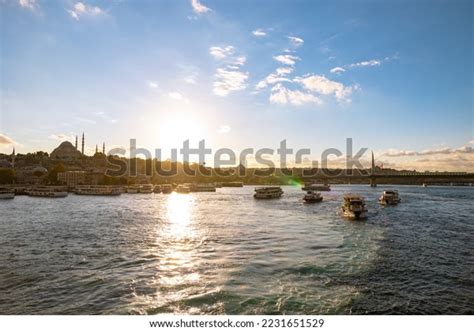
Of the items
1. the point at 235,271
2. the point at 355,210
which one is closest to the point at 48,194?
the point at 355,210

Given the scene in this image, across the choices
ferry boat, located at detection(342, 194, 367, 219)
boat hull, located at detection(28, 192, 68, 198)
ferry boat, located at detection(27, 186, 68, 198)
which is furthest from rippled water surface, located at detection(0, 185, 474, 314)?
ferry boat, located at detection(27, 186, 68, 198)

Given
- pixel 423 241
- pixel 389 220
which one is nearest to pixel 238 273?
pixel 423 241

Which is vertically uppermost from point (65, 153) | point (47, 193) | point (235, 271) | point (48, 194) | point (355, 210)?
point (65, 153)

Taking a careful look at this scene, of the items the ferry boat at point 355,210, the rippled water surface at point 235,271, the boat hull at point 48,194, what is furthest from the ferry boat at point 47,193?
the ferry boat at point 355,210

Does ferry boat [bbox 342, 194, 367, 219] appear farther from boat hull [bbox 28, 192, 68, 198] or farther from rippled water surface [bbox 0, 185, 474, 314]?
boat hull [bbox 28, 192, 68, 198]

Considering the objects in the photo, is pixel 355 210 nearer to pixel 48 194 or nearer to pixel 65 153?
pixel 48 194

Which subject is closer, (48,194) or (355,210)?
(355,210)

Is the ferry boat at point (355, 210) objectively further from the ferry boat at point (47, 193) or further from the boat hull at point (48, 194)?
the ferry boat at point (47, 193)

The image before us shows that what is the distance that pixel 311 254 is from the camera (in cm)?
1831

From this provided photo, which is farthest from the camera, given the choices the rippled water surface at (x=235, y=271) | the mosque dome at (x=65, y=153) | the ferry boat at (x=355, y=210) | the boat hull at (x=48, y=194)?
the mosque dome at (x=65, y=153)

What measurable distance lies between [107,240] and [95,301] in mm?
11898

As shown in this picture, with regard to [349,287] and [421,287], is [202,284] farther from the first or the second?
[421,287]

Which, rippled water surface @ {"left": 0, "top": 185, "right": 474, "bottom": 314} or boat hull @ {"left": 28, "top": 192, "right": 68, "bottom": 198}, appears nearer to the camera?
rippled water surface @ {"left": 0, "top": 185, "right": 474, "bottom": 314}

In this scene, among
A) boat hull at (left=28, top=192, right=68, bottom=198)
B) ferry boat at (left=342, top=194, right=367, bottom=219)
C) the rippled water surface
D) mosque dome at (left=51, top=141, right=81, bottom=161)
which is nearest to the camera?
the rippled water surface
